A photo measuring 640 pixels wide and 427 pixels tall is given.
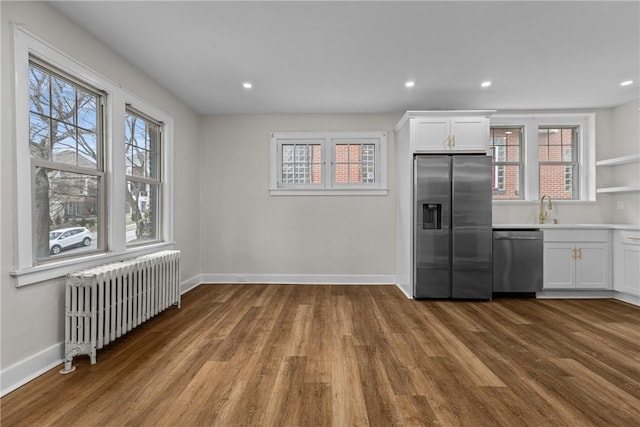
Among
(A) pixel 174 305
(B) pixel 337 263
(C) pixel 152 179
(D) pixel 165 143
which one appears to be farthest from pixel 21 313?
(B) pixel 337 263

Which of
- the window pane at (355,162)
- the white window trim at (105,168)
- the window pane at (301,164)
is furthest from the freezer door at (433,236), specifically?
the white window trim at (105,168)

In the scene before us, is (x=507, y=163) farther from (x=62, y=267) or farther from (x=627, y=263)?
(x=62, y=267)

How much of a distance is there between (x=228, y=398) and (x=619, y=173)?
5960 millimetres

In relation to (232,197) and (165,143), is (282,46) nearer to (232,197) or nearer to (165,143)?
(165,143)

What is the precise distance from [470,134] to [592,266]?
2.49m

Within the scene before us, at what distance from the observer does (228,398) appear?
1.83m

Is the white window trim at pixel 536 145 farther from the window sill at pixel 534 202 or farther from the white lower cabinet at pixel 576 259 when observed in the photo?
the white lower cabinet at pixel 576 259

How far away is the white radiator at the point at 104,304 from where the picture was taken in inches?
86.9

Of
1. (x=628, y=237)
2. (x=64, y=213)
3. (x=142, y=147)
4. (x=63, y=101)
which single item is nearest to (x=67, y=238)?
(x=64, y=213)

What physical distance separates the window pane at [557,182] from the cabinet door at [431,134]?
198 cm

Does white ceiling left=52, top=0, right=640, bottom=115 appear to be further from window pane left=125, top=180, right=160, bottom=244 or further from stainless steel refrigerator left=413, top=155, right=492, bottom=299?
window pane left=125, top=180, right=160, bottom=244

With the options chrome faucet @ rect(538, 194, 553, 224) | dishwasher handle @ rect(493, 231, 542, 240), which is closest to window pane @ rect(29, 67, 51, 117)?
dishwasher handle @ rect(493, 231, 542, 240)

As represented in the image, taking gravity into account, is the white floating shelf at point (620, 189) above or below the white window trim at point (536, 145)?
below

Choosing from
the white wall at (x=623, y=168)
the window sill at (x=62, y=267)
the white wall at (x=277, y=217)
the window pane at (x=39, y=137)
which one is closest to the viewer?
the window sill at (x=62, y=267)
